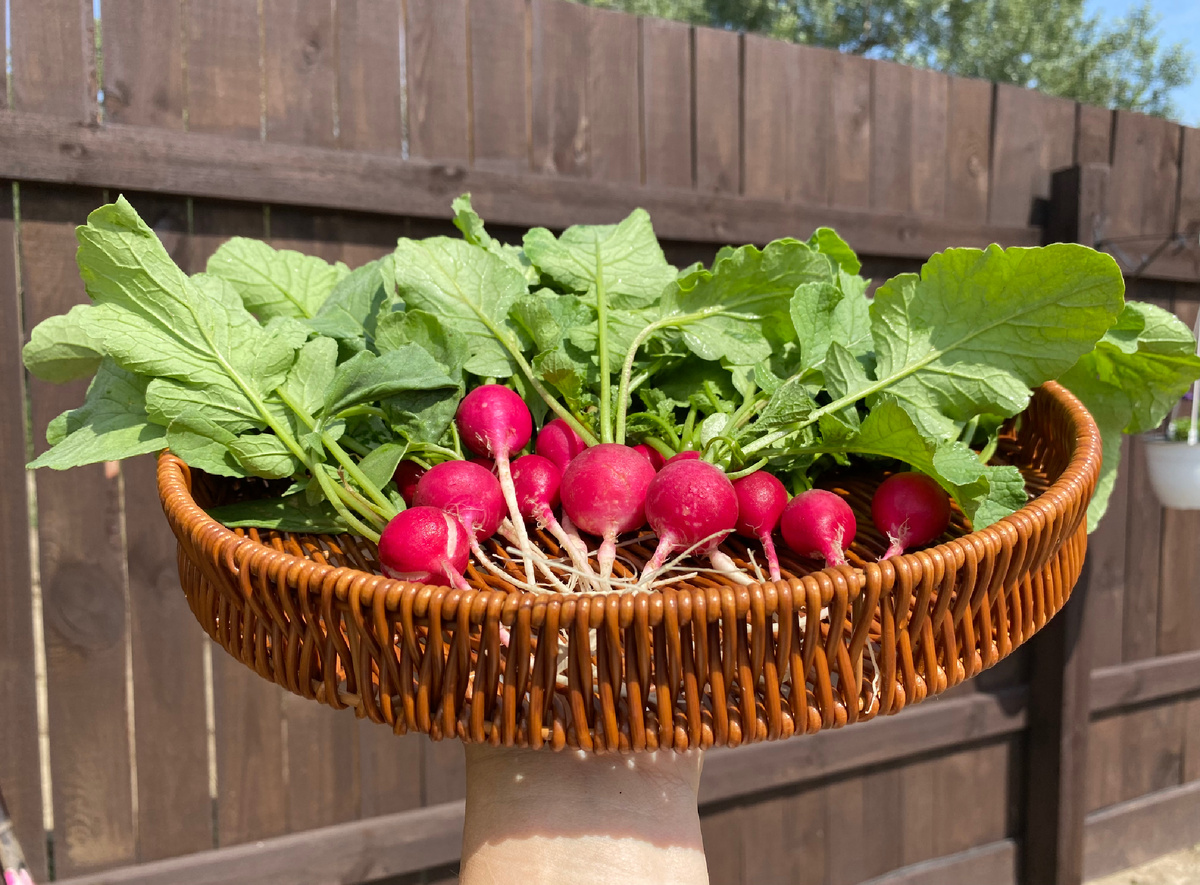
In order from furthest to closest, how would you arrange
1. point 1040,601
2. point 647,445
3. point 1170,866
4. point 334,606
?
point 1170,866 → point 647,445 → point 1040,601 → point 334,606

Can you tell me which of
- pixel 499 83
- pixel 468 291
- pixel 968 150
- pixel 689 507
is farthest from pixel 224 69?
pixel 968 150

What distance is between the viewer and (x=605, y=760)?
632 millimetres

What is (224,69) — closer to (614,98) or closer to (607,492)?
(614,98)

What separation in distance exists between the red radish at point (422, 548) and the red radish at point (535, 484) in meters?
0.12

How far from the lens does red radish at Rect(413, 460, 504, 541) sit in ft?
2.07

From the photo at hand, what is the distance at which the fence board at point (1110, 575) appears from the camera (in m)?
2.34

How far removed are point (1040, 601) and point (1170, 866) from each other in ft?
9.09

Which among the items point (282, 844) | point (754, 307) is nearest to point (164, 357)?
point (754, 307)

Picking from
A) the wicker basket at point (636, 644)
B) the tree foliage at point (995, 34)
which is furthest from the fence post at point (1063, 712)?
the tree foliage at point (995, 34)

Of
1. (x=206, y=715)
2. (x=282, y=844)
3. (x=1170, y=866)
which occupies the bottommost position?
(x=1170, y=866)

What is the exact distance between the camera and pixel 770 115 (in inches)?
78.0

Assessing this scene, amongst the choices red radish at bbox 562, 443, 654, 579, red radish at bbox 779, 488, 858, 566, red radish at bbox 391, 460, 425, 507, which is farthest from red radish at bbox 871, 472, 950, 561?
red radish at bbox 391, 460, 425, 507

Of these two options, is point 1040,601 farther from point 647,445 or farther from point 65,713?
point 65,713

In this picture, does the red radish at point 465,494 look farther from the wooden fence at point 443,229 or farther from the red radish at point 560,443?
the wooden fence at point 443,229
